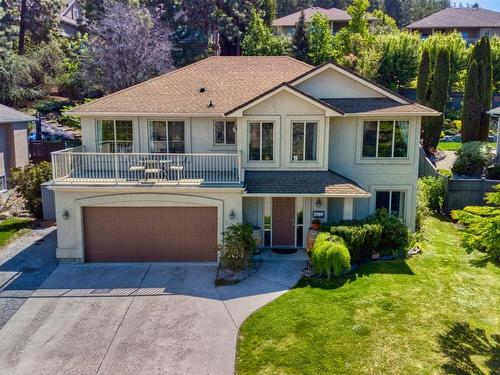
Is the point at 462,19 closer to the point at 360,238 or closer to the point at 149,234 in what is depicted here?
the point at 360,238

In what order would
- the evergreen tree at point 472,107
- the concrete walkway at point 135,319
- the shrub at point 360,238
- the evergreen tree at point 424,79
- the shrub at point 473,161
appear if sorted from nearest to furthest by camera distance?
the concrete walkway at point 135,319 → the shrub at point 360,238 → the shrub at point 473,161 → the evergreen tree at point 472,107 → the evergreen tree at point 424,79

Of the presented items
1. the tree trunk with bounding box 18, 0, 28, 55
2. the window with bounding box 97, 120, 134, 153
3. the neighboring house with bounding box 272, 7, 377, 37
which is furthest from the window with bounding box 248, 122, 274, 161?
the neighboring house with bounding box 272, 7, 377, 37

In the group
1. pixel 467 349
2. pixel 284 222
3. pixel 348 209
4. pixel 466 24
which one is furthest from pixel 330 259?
pixel 466 24

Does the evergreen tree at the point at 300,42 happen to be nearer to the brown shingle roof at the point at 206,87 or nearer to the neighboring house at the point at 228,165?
the brown shingle roof at the point at 206,87

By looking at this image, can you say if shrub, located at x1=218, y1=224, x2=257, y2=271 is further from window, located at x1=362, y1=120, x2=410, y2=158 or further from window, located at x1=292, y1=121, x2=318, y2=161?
window, located at x1=362, y1=120, x2=410, y2=158

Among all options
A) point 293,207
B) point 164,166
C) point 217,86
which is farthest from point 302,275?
point 217,86

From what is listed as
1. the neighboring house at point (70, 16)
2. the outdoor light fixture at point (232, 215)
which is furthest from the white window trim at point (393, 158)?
the neighboring house at point (70, 16)
